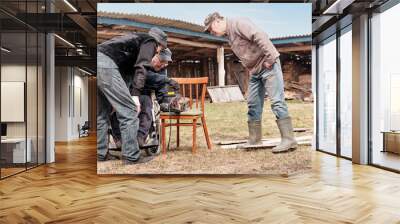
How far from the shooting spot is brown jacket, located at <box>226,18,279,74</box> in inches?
214

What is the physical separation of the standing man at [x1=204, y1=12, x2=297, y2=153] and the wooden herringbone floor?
0.65m

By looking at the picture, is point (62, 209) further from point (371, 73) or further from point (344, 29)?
point (344, 29)

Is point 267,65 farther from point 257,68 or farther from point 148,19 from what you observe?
point 148,19

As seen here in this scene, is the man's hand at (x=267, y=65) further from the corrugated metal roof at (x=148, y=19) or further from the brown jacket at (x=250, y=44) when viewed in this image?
the corrugated metal roof at (x=148, y=19)

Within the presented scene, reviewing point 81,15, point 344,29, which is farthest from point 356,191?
point 81,15

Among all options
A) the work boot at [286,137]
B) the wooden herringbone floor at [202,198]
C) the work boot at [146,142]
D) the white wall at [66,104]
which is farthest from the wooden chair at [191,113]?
the white wall at [66,104]

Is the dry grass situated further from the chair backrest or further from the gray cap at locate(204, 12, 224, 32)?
the gray cap at locate(204, 12, 224, 32)

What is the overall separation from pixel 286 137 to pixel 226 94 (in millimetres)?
1024

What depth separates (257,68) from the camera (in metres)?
5.49

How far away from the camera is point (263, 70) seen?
550 centimetres

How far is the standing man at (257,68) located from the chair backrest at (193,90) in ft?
2.17

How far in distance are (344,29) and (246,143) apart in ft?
11.9

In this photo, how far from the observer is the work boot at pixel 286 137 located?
18.0ft

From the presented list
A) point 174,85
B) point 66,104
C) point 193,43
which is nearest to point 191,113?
point 174,85
